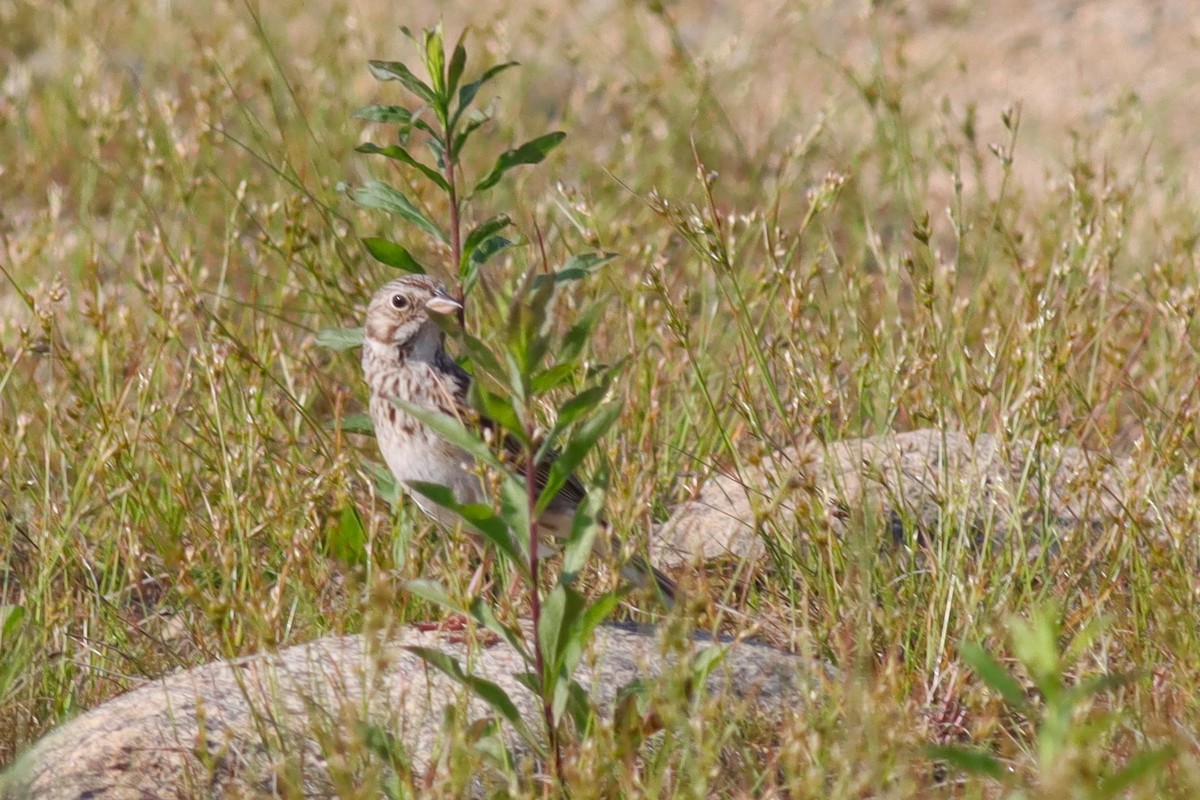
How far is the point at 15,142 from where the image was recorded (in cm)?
728

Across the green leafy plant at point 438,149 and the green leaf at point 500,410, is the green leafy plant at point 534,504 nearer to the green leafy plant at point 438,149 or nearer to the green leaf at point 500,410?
the green leaf at point 500,410

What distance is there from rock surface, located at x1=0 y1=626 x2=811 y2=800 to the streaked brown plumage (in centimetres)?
64

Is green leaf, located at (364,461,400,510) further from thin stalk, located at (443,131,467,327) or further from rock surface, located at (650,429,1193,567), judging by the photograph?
rock surface, located at (650,429,1193,567)

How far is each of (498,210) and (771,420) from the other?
2337 millimetres

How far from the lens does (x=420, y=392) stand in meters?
4.27

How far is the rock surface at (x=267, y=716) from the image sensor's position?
9.58ft

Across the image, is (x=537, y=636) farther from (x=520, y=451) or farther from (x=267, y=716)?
(x=520, y=451)

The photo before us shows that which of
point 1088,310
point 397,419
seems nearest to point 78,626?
point 397,419

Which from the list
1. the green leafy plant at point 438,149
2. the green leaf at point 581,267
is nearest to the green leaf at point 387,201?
the green leafy plant at point 438,149

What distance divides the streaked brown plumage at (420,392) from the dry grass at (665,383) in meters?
0.15

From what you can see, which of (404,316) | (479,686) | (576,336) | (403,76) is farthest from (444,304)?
(479,686)

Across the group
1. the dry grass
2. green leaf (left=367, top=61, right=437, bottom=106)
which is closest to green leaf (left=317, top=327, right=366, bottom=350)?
the dry grass

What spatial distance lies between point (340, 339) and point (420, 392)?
1.09ft

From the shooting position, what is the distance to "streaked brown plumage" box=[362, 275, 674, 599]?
4059mm
